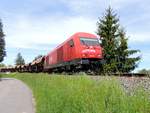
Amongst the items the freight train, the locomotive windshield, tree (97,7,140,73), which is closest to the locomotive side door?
the freight train

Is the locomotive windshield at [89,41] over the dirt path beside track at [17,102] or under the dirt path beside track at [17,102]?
over

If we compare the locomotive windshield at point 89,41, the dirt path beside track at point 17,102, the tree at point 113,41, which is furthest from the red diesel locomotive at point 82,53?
the tree at point 113,41

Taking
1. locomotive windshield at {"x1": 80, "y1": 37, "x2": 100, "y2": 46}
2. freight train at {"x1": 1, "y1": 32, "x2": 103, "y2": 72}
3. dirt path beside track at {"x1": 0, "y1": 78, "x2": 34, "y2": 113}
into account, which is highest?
locomotive windshield at {"x1": 80, "y1": 37, "x2": 100, "y2": 46}

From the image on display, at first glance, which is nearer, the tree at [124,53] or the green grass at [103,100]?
the green grass at [103,100]

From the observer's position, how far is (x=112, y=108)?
7988 millimetres

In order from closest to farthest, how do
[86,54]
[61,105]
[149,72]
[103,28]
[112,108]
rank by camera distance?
1. [112,108]
2. [149,72]
3. [61,105]
4. [86,54]
5. [103,28]

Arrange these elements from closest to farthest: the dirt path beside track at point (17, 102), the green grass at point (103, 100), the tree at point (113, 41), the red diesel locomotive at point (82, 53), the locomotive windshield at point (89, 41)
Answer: the green grass at point (103, 100) → the dirt path beside track at point (17, 102) → the red diesel locomotive at point (82, 53) → the locomotive windshield at point (89, 41) → the tree at point (113, 41)

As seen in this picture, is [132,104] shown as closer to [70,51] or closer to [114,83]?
[114,83]

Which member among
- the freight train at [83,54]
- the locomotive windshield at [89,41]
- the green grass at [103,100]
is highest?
the locomotive windshield at [89,41]

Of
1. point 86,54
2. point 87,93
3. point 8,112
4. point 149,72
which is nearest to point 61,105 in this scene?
point 87,93

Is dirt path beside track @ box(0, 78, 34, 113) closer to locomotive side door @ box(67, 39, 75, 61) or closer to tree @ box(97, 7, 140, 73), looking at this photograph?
locomotive side door @ box(67, 39, 75, 61)

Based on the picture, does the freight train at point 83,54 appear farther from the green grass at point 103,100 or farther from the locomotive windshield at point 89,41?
the green grass at point 103,100

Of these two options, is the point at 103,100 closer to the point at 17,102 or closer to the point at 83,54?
the point at 17,102

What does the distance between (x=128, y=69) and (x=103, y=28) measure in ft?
26.3
